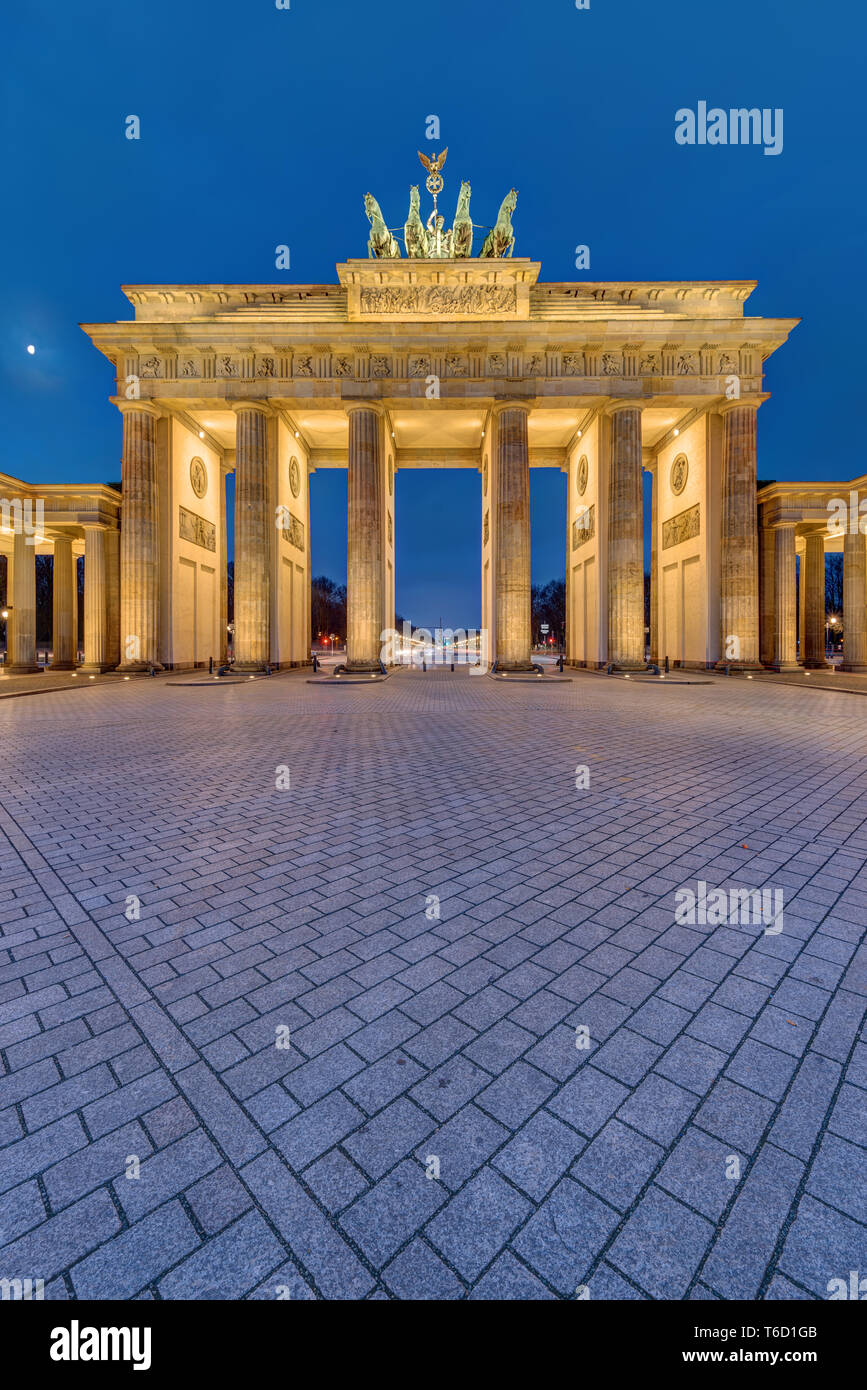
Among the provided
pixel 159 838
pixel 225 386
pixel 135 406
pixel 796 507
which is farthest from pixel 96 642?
pixel 796 507

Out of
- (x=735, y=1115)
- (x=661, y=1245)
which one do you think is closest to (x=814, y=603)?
(x=735, y=1115)

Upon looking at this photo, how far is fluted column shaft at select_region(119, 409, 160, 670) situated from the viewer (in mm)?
25359

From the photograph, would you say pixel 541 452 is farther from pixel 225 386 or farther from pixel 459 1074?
Answer: pixel 459 1074

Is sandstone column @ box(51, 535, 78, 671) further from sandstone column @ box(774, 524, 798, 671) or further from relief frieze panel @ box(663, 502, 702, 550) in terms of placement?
sandstone column @ box(774, 524, 798, 671)

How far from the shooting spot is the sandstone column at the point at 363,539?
2455 cm

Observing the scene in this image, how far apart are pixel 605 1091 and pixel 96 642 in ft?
105

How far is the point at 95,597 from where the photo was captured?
28.4 metres

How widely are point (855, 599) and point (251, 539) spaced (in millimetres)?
30954

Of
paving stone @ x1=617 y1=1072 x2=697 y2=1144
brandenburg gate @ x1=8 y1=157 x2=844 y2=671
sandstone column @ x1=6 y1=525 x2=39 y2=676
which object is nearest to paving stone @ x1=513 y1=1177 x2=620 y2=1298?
paving stone @ x1=617 y1=1072 x2=697 y2=1144

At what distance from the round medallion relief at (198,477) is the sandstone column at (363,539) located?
1010 cm

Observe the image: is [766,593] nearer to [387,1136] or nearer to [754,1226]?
[754,1226]

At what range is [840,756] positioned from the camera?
7723 millimetres

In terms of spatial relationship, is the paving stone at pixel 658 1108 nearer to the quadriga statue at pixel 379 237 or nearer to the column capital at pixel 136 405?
the column capital at pixel 136 405

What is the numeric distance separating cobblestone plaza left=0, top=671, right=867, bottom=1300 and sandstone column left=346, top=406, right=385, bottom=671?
19653 mm
